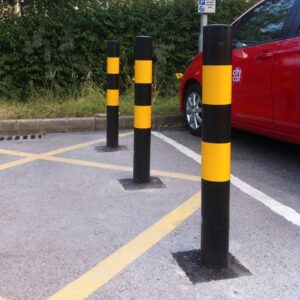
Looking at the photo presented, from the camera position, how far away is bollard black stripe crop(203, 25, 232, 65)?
104 inches

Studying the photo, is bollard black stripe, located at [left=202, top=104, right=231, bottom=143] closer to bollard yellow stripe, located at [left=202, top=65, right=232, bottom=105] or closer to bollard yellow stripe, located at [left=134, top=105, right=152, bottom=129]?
bollard yellow stripe, located at [left=202, top=65, right=232, bottom=105]

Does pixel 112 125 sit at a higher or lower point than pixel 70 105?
lower

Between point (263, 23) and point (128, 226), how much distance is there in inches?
118

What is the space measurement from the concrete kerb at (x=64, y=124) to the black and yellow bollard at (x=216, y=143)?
457 cm

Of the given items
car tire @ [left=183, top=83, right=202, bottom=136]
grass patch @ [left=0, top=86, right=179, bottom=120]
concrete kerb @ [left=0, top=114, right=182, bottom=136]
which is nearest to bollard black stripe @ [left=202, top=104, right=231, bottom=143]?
car tire @ [left=183, top=83, right=202, bottom=136]

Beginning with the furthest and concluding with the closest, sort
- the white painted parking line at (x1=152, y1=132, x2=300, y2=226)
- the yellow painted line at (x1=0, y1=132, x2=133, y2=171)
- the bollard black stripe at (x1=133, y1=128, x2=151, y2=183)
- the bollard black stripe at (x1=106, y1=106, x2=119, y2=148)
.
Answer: the bollard black stripe at (x1=106, y1=106, x2=119, y2=148)
the yellow painted line at (x1=0, y1=132, x2=133, y2=171)
the bollard black stripe at (x1=133, y1=128, x2=151, y2=183)
the white painted parking line at (x1=152, y1=132, x2=300, y2=226)

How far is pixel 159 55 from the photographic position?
8.98m

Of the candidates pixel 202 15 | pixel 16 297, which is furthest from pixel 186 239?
pixel 202 15

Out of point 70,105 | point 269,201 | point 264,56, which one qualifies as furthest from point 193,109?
point 269,201

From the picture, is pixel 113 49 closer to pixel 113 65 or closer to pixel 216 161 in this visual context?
pixel 113 65

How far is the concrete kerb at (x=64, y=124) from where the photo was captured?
23.0ft

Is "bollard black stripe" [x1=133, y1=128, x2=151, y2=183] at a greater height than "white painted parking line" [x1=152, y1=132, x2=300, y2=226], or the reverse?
"bollard black stripe" [x1=133, y1=128, x2=151, y2=183]

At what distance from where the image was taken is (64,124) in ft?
23.6

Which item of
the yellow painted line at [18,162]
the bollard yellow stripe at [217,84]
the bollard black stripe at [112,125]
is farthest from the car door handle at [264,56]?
the yellow painted line at [18,162]
